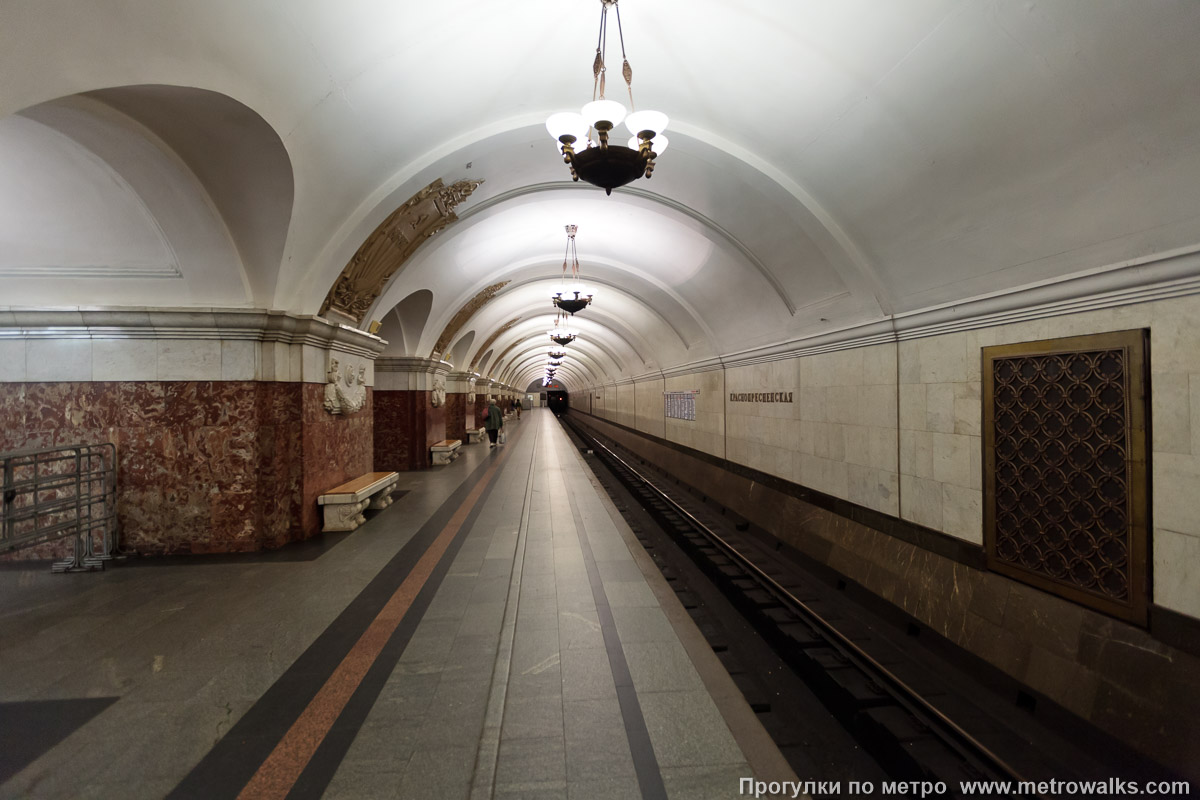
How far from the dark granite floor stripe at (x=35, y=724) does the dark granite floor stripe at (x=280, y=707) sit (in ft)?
2.31

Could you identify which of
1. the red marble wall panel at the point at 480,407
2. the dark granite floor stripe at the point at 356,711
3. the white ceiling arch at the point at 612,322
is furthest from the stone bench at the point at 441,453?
the red marble wall panel at the point at 480,407

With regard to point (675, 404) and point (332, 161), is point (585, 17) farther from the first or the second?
point (675, 404)

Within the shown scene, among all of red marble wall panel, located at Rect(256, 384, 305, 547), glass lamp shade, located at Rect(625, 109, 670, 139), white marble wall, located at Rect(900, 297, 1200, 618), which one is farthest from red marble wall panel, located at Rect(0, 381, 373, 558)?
white marble wall, located at Rect(900, 297, 1200, 618)

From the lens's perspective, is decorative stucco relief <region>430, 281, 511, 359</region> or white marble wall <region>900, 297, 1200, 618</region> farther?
decorative stucco relief <region>430, 281, 511, 359</region>

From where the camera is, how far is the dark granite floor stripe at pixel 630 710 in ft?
6.51

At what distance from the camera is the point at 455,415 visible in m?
15.9

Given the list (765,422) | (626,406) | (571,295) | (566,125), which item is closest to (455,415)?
(626,406)

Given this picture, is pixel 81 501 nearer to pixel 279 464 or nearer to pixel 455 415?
pixel 279 464

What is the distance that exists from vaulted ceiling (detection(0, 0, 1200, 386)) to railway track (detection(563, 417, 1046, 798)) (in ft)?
9.60

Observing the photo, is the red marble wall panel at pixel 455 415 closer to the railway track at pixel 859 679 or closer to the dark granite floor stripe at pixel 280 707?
the railway track at pixel 859 679

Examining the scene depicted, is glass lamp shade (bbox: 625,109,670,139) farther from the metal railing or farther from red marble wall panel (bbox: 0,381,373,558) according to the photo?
the metal railing

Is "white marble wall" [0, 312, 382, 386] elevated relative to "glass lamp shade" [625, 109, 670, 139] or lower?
lower

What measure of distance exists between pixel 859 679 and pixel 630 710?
224 cm

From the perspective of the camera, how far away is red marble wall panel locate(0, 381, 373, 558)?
470cm
